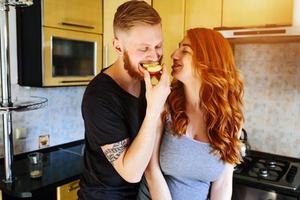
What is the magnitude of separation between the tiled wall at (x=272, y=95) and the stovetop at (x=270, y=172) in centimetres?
13

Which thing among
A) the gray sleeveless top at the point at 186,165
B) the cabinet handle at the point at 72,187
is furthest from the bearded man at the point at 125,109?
the cabinet handle at the point at 72,187

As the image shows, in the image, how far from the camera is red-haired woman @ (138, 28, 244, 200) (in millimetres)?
1115

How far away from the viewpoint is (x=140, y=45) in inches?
40.5

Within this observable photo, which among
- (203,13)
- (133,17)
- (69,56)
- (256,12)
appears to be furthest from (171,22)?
(133,17)

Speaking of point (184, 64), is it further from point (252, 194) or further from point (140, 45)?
point (252, 194)

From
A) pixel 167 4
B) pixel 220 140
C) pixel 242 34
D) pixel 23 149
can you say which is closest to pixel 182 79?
pixel 220 140

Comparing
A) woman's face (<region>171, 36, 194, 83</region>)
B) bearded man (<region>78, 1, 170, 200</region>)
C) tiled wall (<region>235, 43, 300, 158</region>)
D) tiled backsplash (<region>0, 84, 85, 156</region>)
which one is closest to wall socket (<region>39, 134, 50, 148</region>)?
tiled backsplash (<region>0, 84, 85, 156</region>)

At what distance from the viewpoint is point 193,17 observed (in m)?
2.09

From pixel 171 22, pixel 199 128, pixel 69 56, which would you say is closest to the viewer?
pixel 199 128

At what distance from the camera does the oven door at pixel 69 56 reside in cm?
188

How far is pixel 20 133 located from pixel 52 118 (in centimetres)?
27

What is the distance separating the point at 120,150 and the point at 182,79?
1.23 ft

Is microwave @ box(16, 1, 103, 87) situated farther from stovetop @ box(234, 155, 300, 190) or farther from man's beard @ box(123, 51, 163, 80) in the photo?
stovetop @ box(234, 155, 300, 190)

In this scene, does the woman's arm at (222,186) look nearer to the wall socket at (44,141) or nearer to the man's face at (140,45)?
the man's face at (140,45)
